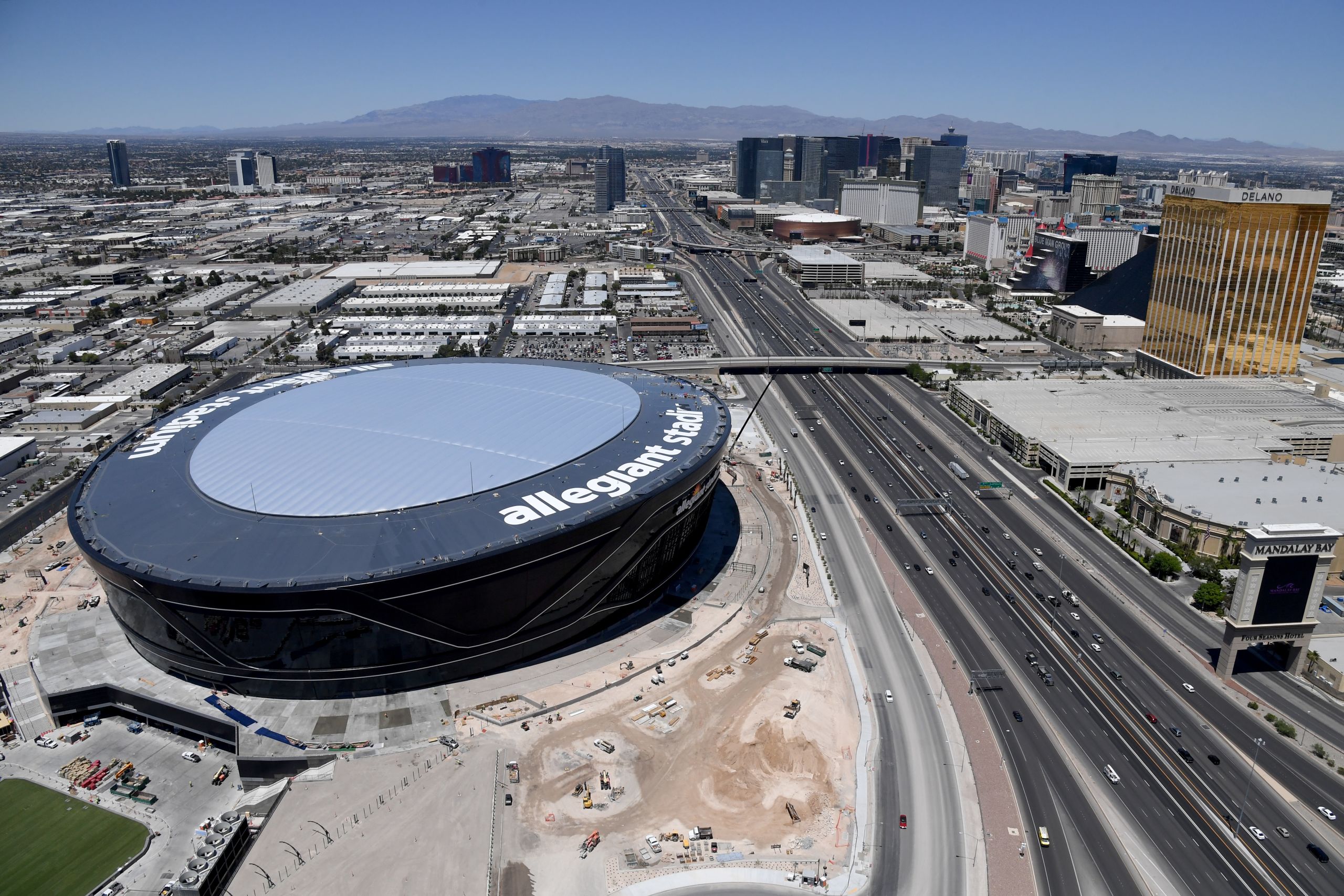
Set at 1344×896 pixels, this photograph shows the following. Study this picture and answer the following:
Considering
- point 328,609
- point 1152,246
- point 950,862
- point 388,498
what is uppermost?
point 1152,246

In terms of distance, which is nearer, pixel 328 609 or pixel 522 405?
pixel 328 609

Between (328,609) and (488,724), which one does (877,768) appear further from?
(328,609)

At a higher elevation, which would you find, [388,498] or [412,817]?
[388,498]

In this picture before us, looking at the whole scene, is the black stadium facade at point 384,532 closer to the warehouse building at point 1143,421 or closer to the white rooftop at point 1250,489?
the warehouse building at point 1143,421

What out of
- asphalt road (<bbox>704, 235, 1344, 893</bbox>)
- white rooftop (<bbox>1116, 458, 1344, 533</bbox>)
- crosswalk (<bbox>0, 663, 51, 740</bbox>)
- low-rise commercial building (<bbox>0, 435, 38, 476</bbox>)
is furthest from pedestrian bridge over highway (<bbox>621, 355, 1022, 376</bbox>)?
crosswalk (<bbox>0, 663, 51, 740</bbox>)

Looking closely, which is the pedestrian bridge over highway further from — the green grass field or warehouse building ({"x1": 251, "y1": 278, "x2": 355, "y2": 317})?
the green grass field

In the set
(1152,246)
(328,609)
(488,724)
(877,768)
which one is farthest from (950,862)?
(1152,246)
